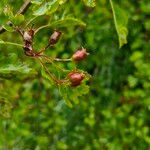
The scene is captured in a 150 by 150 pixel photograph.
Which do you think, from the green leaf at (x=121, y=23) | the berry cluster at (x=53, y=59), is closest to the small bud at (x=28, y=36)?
the berry cluster at (x=53, y=59)

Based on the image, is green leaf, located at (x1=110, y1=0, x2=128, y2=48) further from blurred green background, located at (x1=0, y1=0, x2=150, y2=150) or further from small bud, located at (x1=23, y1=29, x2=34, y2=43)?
blurred green background, located at (x1=0, y1=0, x2=150, y2=150)

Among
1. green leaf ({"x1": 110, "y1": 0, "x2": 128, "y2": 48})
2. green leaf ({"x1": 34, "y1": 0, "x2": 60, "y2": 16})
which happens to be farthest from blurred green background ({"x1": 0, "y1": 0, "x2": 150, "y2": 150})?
green leaf ({"x1": 34, "y1": 0, "x2": 60, "y2": 16})

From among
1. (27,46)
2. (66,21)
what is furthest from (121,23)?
(27,46)

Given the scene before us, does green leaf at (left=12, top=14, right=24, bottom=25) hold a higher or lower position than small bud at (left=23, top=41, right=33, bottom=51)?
higher

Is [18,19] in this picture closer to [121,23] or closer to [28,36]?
[28,36]

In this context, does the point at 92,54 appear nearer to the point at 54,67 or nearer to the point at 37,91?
the point at 37,91

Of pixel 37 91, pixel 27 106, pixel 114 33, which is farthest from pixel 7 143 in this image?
pixel 114 33

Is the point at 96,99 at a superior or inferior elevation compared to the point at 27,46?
inferior

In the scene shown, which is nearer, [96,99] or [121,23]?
[121,23]
